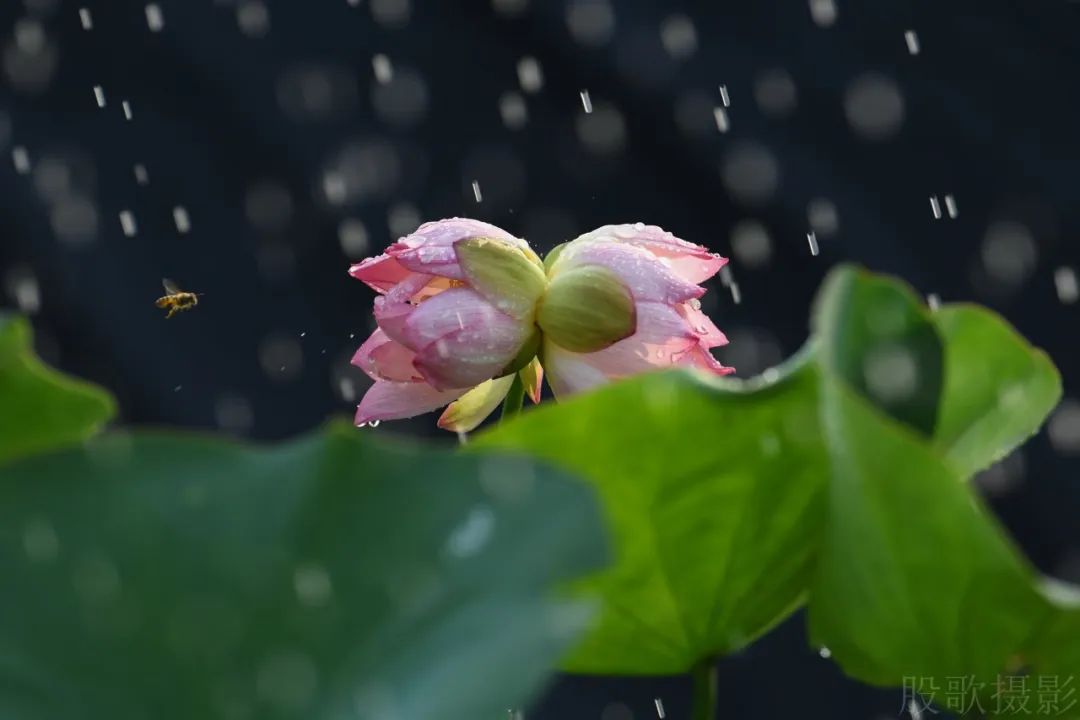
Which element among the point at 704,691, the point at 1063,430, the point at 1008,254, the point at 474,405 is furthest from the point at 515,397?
the point at 1008,254

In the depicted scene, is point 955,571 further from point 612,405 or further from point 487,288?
point 487,288

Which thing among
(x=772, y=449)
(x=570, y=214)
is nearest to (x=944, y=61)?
(x=570, y=214)

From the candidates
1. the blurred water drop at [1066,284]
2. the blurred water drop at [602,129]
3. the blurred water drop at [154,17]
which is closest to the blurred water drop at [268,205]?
the blurred water drop at [154,17]

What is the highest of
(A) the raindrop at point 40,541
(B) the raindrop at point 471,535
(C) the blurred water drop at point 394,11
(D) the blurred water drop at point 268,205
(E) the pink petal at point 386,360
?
(A) the raindrop at point 40,541

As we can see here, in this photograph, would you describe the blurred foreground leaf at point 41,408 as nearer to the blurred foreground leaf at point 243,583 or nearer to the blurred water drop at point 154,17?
the blurred foreground leaf at point 243,583

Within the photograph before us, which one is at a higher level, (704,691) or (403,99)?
(704,691)

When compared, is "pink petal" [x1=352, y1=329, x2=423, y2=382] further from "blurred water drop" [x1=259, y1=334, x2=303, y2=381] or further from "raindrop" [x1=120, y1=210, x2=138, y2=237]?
"raindrop" [x1=120, y1=210, x2=138, y2=237]

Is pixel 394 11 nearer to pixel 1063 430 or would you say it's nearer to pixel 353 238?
pixel 353 238

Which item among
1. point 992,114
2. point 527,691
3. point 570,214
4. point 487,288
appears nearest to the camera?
point 527,691
